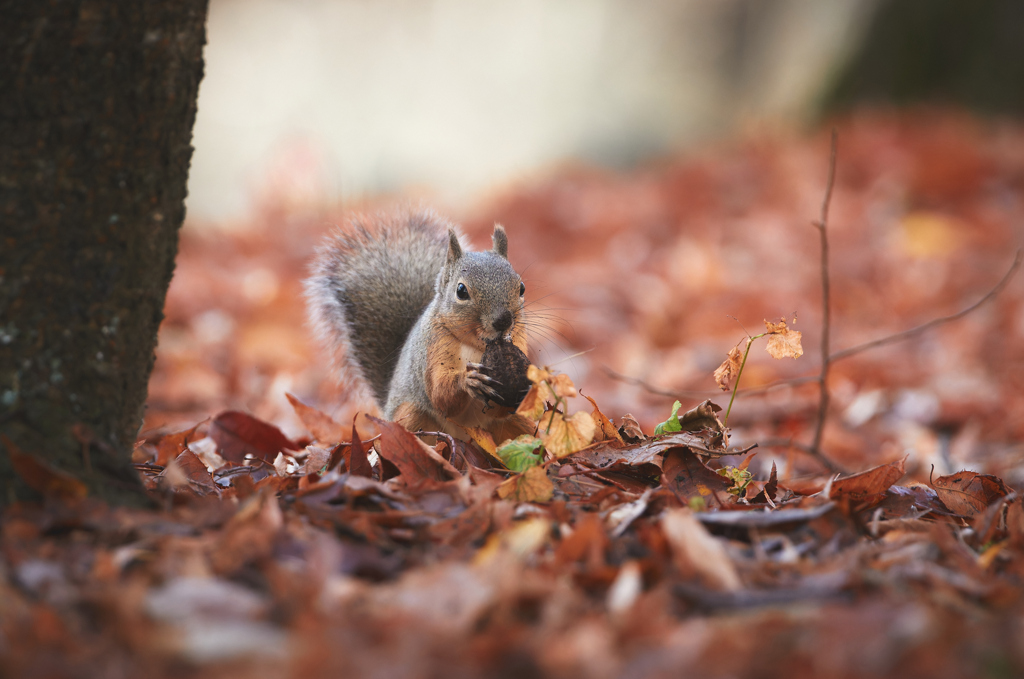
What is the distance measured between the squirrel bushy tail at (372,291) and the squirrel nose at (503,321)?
Answer: 1.91 ft

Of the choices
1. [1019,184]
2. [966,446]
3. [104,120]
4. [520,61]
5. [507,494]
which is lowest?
[966,446]

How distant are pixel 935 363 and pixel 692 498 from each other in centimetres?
350

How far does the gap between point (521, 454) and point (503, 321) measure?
47cm

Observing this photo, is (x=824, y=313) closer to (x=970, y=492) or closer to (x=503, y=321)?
(x=970, y=492)

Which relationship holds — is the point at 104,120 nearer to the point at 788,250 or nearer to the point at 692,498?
the point at 692,498

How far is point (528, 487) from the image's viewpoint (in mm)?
1778

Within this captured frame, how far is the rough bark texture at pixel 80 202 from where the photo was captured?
1.54 m

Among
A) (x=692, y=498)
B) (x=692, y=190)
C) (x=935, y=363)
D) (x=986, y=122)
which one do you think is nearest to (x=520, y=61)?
(x=692, y=190)

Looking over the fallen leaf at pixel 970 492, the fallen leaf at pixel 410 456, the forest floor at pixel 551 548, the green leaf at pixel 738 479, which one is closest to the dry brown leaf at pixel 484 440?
the forest floor at pixel 551 548

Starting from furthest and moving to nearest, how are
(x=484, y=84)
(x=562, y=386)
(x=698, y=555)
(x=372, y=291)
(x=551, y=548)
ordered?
(x=484, y=84) < (x=372, y=291) < (x=562, y=386) < (x=551, y=548) < (x=698, y=555)

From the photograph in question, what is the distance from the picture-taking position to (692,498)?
6.09 feet

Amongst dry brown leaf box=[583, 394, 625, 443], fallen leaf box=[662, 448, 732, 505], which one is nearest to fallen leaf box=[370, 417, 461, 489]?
dry brown leaf box=[583, 394, 625, 443]

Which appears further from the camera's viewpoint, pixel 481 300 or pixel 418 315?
pixel 418 315

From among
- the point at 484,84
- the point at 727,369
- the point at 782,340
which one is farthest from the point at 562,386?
the point at 484,84
